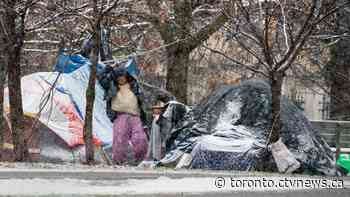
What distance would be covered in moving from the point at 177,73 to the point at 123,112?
3.55m

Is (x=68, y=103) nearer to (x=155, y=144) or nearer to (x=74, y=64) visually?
(x=74, y=64)

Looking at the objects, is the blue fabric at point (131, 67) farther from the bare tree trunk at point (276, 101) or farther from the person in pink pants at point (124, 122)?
the bare tree trunk at point (276, 101)

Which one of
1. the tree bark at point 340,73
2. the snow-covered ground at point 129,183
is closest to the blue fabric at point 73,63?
→ the snow-covered ground at point 129,183

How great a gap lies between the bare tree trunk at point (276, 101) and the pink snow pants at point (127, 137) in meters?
3.25

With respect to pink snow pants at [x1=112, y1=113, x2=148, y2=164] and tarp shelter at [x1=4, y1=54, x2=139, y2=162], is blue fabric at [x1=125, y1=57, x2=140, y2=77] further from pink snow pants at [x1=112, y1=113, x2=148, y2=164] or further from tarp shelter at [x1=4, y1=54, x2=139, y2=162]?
pink snow pants at [x1=112, y1=113, x2=148, y2=164]

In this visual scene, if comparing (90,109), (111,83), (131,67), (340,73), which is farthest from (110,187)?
(340,73)

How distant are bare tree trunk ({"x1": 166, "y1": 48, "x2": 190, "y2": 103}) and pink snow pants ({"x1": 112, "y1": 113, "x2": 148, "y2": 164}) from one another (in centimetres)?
298

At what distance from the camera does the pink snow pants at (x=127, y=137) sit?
42.8 feet

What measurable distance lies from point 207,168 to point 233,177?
257cm

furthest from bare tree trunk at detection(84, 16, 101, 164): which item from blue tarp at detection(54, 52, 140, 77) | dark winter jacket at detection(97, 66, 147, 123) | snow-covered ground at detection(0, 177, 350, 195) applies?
snow-covered ground at detection(0, 177, 350, 195)

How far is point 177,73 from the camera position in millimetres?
16281

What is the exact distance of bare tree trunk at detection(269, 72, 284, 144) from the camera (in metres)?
10.7

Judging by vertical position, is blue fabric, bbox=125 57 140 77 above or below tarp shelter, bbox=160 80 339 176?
above

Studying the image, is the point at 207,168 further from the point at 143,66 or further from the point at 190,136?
the point at 143,66
